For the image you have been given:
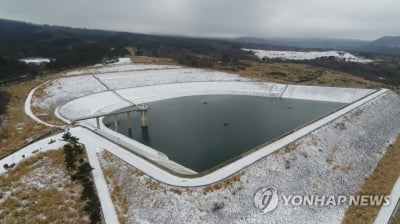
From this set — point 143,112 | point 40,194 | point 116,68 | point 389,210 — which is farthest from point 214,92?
point 40,194

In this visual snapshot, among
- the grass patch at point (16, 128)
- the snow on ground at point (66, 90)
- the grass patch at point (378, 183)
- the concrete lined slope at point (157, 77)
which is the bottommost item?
the grass patch at point (378, 183)

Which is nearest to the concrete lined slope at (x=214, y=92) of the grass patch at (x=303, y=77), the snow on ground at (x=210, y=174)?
the grass patch at (x=303, y=77)

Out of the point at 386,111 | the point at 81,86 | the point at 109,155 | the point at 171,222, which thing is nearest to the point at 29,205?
the point at 109,155

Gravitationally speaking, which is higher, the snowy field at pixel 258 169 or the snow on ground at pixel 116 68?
the snow on ground at pixel 116 68

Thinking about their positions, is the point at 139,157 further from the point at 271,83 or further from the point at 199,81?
the point at 271,83

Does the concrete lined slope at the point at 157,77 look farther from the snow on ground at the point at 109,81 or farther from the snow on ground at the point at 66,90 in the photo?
the snow on ground at the point at 66,90

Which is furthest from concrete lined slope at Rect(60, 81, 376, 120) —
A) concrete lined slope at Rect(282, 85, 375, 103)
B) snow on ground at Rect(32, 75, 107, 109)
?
snow on ground at Rect(32, 75, 107, 109)
